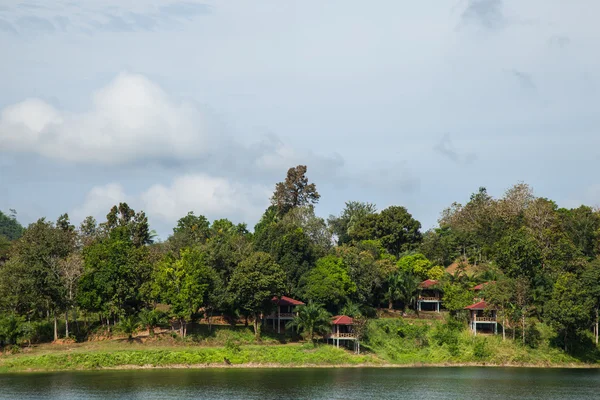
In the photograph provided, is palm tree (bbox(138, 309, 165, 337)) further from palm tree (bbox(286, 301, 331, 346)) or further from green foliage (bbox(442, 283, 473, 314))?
green foliage (bbox(442, 283, 473, 314))

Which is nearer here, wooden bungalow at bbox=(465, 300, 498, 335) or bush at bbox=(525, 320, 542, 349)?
bush at bbox=(525, 320, 542, 349)

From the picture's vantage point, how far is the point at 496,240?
104812 mm

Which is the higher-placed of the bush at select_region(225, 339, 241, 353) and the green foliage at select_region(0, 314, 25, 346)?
the green foliage at select_region(0, 314, 25, 346)

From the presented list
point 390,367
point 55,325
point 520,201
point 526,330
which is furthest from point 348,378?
point 520,201

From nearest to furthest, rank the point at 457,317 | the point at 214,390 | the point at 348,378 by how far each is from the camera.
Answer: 1. the point at 214,390
2. the point at 348,378
3. the point at 457,317

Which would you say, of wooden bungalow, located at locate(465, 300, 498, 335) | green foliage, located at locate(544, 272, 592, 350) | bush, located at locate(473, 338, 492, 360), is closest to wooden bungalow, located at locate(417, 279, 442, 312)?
wooden bungalow, located at locate(465, 300, 498, 335)

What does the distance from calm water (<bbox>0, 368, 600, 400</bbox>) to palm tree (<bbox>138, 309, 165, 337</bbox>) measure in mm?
9412

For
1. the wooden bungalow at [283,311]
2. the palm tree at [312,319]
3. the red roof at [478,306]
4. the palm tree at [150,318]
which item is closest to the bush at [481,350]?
the red roof at [478,306]

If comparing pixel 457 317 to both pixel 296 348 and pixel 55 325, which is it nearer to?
pixel 296 348

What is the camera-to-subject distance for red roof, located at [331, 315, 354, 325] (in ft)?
264

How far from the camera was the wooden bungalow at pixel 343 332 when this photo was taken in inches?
3169

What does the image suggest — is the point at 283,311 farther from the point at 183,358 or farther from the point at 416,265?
the point at 416,265

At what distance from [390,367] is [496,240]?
35653mm

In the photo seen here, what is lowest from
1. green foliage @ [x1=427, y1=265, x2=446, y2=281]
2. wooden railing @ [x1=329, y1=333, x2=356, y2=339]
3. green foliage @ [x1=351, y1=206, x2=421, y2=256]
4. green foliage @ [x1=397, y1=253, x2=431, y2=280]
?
wooden railing @ [x1=329, y1=333, x2=356, y2=339]
